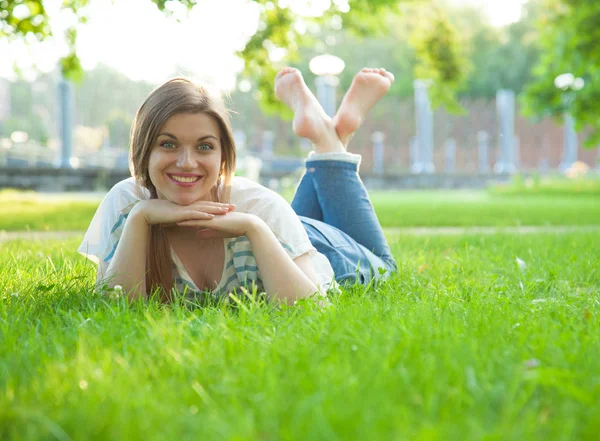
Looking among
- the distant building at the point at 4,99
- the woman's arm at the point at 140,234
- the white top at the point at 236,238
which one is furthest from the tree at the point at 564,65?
the distant building at the point at 4,99

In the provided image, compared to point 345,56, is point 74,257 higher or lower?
lower

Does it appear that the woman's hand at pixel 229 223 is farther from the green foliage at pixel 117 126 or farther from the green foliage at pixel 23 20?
the green foliage at pixel 117 126

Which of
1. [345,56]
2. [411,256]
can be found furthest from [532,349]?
[345,56]

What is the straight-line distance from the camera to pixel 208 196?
7.93ft

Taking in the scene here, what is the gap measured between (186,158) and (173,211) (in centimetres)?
18

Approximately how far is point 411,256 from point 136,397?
2674 millimetres

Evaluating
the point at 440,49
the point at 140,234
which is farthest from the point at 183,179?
the point at 440,49

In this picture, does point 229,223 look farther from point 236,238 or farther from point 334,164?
Answer: point 334,164

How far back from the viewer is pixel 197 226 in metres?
2.28

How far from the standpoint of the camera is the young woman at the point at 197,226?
2172mm

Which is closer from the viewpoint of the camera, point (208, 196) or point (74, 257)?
point (208, 196)

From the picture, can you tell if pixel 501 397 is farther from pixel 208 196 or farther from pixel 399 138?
pixel 399 138

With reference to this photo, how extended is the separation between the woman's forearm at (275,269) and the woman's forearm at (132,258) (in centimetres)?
37

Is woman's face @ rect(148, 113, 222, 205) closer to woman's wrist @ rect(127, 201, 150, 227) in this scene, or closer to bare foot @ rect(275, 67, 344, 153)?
woman's wrist @ rect(127, 201, 150, 227)
